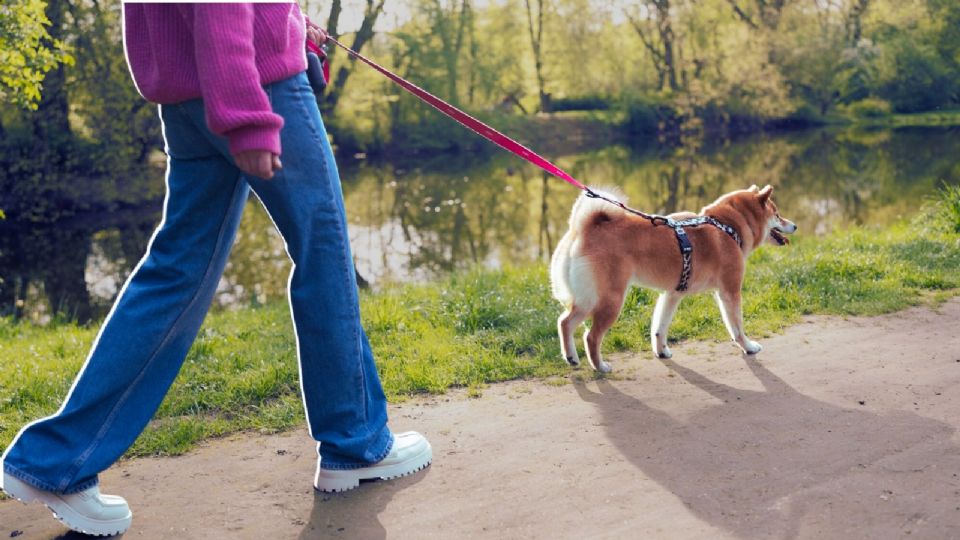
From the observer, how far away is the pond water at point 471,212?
13.3 m

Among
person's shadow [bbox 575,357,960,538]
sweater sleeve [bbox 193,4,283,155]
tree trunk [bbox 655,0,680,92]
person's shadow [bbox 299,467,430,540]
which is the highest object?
tree trunk [bbox 655,0,680,92]

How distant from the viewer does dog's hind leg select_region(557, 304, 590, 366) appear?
15.3 ft

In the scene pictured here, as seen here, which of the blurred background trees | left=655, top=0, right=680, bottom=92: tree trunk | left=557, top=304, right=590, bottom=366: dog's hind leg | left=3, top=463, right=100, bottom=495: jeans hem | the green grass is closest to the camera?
left=3, top=463, right=100, bottom=495: jeans hem

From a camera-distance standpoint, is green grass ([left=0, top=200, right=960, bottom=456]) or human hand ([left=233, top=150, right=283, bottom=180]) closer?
human hand ([left=233, top=150, right=283, bottom=180])

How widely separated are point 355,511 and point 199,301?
0.94 metres

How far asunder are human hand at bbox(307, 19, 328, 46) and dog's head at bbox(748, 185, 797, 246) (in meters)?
2.88

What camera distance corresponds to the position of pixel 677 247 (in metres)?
4.70

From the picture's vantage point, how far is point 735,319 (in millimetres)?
4824

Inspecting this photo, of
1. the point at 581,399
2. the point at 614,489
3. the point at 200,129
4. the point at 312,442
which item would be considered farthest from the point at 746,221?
the point at 200,129

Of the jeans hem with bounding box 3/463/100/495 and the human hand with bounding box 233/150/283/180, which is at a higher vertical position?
the human hand with bounding box 233/150/283/180

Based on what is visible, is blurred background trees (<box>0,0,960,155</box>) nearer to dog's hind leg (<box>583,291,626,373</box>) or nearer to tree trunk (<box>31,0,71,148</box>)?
Result: tree trunk (<box>31,0,71,148</box>)

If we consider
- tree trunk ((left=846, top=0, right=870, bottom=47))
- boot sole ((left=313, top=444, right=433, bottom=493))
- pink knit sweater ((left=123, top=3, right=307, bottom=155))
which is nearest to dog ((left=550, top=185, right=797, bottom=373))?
boot sole ((left=313, top=444, right=433, bottom=493))

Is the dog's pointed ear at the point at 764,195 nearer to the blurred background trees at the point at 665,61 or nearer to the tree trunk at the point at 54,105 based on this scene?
the tree trunk at the point at 54,105

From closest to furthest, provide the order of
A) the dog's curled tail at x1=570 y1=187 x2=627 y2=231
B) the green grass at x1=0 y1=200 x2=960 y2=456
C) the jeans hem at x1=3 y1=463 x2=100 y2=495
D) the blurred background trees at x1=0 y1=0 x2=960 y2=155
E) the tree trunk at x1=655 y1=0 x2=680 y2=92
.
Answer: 1. the jeans hem at x1=3 y1=463 x2=100 y2=495
2. the green grass at x1=0 y1=200 x2=960 y2=456
3. the dog's curled tail at x1=570 y1=187 x2=627 y2=231
4. the blurred background trees at x1=0 y1=0 x2=960 y2=155
5. the tree trunk at x1=655 y1=0 x2=680 y2=92
